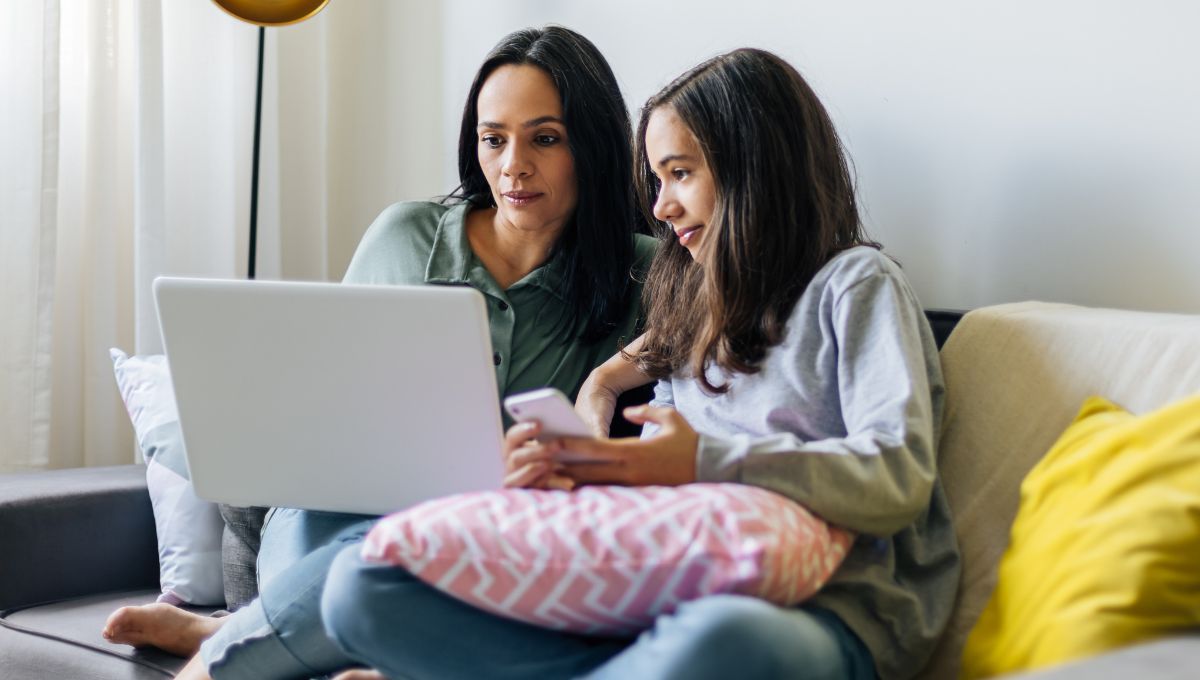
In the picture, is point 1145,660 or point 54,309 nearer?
point 1145,660

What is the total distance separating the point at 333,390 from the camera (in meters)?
1.25

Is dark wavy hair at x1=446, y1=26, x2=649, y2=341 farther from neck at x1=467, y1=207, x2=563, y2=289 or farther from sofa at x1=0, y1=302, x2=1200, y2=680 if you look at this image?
sofa at x1=0, y1=302, x2=1200, y2=680

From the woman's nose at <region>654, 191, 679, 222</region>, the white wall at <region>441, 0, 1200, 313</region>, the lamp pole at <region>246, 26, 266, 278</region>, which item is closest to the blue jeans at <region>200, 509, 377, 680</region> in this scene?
the woman's nose at <region>654, 191, 679, 222</region>

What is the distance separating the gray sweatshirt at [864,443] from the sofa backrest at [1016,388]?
4 cm

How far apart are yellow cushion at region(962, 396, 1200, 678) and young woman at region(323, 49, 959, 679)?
97mm

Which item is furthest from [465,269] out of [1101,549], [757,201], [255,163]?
[1101,549]

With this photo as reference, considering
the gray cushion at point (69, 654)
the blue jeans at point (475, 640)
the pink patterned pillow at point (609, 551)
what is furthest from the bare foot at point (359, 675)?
the gray cushion at point (69, 654)

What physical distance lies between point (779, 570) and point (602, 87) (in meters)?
0.93

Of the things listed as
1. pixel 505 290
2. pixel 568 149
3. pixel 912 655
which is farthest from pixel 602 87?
pixel 912 655

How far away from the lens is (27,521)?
65.7 inches

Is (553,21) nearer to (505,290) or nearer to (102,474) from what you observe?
(505,290)

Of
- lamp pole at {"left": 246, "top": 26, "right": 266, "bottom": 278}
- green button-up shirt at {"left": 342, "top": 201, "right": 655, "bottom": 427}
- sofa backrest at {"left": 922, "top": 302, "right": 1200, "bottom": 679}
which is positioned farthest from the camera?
lamp pole at {"left": 246, "top": 26, "right": 266, "bottom": 278}

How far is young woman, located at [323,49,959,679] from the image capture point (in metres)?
1.09

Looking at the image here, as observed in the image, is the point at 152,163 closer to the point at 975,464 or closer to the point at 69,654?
the point at 69,654
